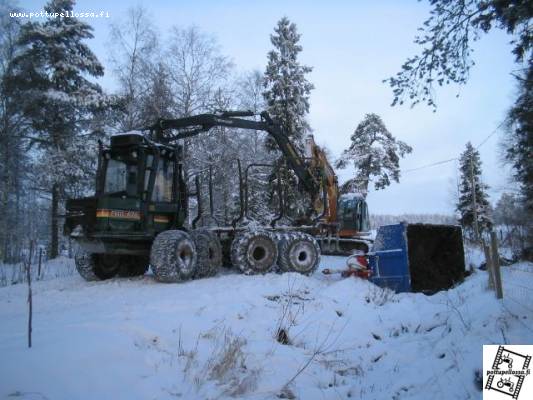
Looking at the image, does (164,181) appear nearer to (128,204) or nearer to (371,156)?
(128,204)

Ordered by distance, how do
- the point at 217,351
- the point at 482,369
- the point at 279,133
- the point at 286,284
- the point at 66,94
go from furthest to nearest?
the point at 66,94
the point at 279,133
the point at 286,284
the point at 217,351
the point at 482,369

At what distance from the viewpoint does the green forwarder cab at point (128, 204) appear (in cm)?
902

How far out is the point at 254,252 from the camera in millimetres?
10906

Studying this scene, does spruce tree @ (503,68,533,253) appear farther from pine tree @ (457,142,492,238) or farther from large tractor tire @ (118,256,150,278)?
pine tree @ (457,142,492,238)

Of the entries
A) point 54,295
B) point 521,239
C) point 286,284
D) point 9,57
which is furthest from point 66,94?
point 521,239

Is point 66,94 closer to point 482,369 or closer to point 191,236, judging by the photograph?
point 191,236

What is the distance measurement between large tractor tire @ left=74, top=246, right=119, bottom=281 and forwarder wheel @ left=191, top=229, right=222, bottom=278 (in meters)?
2.26

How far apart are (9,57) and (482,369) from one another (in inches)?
956

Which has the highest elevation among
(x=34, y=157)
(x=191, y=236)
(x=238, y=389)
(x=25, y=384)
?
(x=34, y=157)

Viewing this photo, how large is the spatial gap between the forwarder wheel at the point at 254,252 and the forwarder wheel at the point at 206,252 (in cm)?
41

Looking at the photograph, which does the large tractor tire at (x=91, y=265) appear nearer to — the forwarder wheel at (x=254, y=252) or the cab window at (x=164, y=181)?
the cab window at (x=164, y=181)

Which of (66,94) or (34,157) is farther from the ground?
(66,94)

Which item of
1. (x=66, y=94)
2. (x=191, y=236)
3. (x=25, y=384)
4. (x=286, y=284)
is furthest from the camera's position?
(x=66, y=94)

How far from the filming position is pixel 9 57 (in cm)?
2133
